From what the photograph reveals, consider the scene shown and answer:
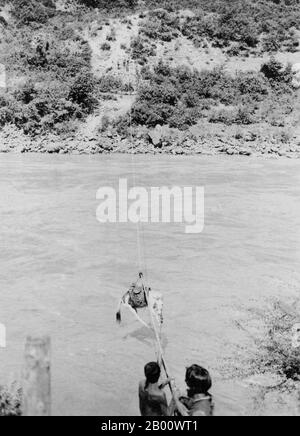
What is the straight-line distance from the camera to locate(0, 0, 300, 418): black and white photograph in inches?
257

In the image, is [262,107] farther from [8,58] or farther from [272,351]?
[272,351]

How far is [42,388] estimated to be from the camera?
4109mm

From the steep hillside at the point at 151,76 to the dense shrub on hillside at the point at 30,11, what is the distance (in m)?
0.08

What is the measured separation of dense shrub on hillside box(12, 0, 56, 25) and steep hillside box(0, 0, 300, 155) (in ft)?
0.25

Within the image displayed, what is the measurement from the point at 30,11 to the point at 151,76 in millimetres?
13711

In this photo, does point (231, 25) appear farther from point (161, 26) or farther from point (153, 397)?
point (153, 397)

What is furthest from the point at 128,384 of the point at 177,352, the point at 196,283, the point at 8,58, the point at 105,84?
the point at 8,58

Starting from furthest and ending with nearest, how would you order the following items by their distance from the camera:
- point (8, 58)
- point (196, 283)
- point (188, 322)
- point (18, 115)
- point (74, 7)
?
point (74, 7), point (8, 58), point (18, 115), point (196, 283), point (188, 322)

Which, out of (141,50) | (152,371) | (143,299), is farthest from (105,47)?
(152,371)

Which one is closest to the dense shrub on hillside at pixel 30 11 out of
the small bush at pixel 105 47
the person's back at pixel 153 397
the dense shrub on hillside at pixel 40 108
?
the small bush at pixel 105 47

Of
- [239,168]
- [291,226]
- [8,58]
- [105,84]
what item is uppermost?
[8,58]

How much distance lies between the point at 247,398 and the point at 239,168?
612 inches

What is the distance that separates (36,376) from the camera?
4.08 m

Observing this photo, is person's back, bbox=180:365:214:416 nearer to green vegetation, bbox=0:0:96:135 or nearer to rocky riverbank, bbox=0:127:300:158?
rocky riverbank, bbox=0:127:300:158
